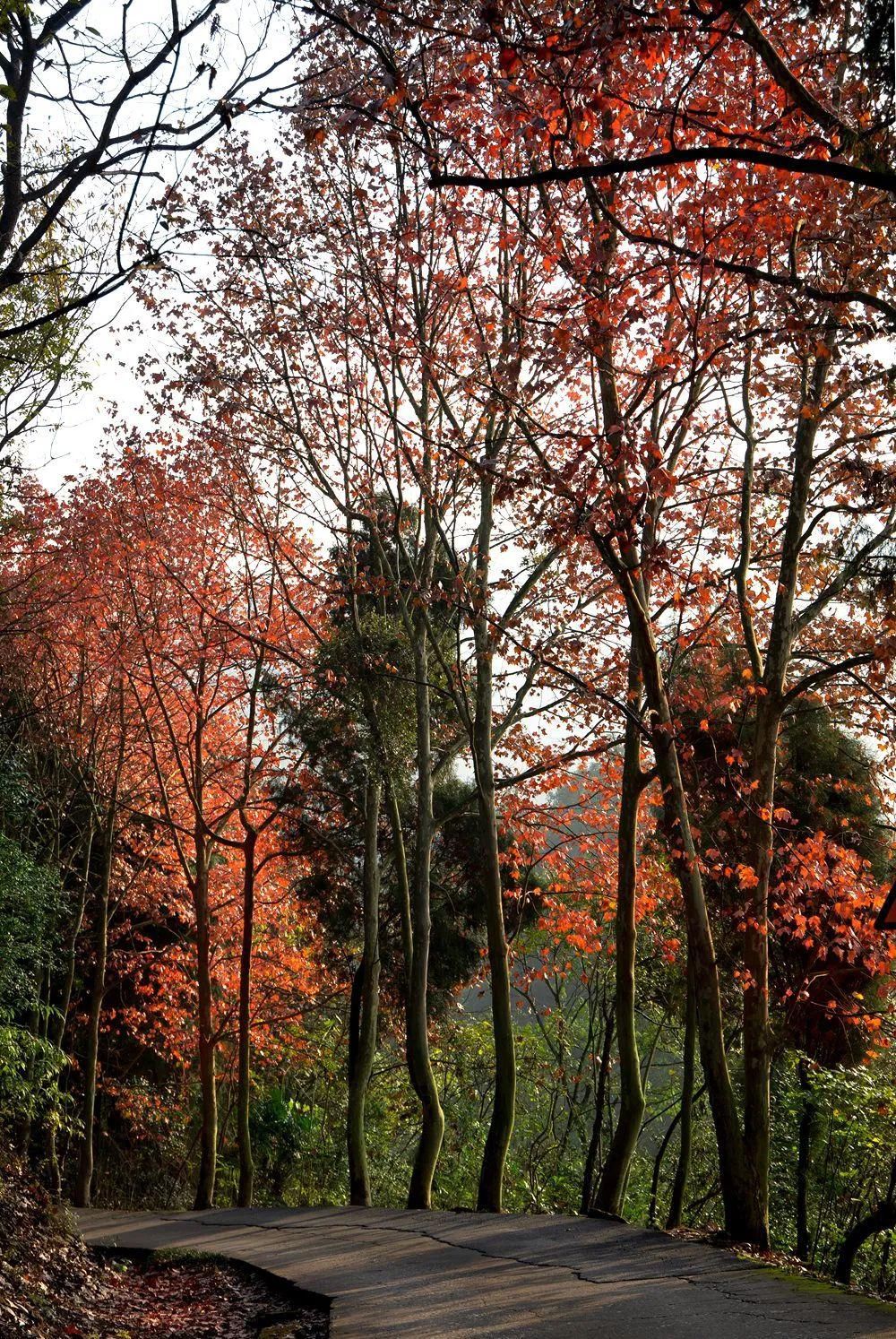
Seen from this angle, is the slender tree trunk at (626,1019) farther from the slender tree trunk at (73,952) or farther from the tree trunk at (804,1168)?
the slender tree trunk at (73,952)

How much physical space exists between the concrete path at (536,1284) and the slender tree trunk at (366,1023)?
14.6 ft

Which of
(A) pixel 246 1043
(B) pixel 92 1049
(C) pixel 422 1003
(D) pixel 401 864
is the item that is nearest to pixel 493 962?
(C) pixel 422 1003

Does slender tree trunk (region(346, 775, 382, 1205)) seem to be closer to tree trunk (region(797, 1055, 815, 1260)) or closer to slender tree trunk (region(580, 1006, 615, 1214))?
slender tree trunk (region(580, 1006, 615, 1214))

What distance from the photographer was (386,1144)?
24938 mm

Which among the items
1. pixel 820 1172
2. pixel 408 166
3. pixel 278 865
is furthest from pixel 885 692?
pixel 278 865

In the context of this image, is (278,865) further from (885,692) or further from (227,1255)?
(885,692)

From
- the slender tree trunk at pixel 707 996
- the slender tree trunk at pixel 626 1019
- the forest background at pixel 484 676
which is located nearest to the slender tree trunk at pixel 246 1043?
the forest background at pixel 484 676

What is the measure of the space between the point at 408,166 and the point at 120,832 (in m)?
12.9

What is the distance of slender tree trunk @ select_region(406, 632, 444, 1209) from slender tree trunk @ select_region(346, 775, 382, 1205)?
77.1 inches

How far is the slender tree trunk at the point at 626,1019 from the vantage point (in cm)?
1077

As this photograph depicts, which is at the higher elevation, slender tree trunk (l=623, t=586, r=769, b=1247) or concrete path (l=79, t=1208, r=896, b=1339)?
slender tree trunk (l=623, t=586, r=769, b=1247)

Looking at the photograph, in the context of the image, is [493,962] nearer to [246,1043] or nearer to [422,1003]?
[422,1003]

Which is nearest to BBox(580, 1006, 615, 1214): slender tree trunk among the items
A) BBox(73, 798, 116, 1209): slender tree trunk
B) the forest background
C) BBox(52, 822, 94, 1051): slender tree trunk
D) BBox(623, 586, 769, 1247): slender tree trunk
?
the forest background

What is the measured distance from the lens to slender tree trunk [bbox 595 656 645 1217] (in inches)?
424
